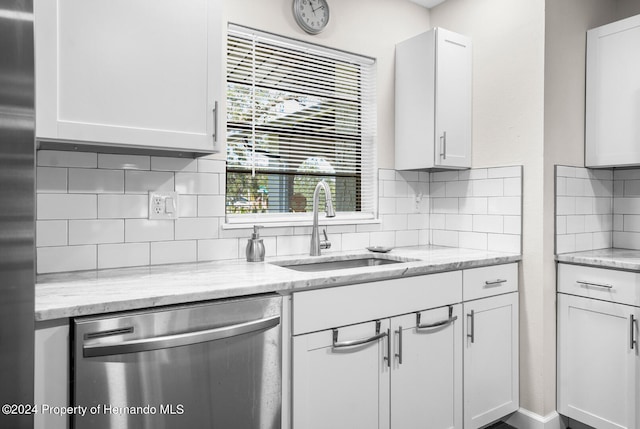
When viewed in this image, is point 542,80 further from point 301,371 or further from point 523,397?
point 301,371

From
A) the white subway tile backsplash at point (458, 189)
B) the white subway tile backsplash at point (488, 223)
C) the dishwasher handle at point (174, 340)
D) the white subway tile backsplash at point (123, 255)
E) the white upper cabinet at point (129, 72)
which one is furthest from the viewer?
the white subway tile backsplash at point (458, 189)

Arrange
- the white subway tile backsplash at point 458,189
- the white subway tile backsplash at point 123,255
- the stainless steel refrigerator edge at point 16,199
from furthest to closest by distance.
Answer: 1. the white subway tile backsplash at point 458,189
2. the white subway tile backsplash at point 123,255
3. the stainless steel refrigerator edge at point 16,199

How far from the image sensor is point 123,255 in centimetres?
183

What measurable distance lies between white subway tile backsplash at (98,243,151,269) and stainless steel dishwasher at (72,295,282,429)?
69 cm

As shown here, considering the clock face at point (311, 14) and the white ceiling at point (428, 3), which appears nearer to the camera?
the clock face at point (311, 14)

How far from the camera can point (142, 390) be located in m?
1.22

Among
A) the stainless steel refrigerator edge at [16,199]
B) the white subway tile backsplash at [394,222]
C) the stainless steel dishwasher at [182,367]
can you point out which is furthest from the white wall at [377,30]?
the stainless steel refrigerator edge at [16,199]

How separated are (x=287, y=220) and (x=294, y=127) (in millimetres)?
542

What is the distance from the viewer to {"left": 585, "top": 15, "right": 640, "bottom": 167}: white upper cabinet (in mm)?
2260

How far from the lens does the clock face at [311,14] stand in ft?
7.66

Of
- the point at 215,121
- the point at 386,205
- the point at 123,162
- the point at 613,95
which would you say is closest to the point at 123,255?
the point at 123,162

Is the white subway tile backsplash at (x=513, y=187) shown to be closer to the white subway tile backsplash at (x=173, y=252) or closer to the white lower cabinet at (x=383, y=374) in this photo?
the white lower cabinet at (x=383, y=374)

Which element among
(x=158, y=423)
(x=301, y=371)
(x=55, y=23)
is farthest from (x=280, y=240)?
(x=55, y=23)

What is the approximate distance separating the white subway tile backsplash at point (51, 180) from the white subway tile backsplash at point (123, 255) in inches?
11.1
